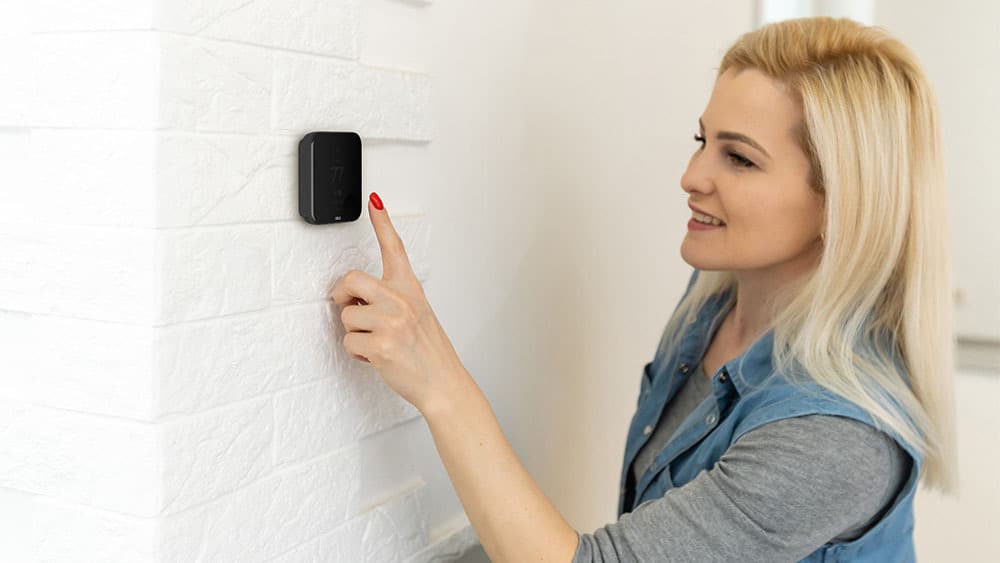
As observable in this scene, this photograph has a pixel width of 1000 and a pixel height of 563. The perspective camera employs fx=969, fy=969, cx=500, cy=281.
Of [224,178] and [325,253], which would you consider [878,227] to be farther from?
[224,178]

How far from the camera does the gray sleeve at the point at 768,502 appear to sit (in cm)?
114

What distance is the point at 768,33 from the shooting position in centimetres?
142

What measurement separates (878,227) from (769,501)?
43cm

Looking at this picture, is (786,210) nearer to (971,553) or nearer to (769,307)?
(769,307)

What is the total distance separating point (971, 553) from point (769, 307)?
109cm

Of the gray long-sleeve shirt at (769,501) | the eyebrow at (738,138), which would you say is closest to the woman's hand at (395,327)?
the gray long-sleeve shirt at (769,501)

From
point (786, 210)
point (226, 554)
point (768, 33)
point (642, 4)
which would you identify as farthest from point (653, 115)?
point (226, 554)

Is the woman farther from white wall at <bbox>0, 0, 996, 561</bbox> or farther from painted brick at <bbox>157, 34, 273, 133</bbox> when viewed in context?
painted brick at <bbox>157, 34, 273, 133</bbox>

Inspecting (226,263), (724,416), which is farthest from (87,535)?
(724,416)

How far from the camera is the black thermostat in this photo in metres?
1.03

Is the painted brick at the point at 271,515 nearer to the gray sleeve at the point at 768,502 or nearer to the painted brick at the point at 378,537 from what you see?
the painted brick at the point at 378,537

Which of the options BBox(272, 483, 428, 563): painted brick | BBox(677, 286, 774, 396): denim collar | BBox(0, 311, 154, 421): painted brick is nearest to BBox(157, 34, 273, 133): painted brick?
BBox(0, 311, 154, 421): painted brick

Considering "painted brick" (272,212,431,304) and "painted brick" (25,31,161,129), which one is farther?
"painted brick" (272,212,431,304)

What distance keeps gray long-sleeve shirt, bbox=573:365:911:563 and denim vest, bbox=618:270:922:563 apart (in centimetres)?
3
